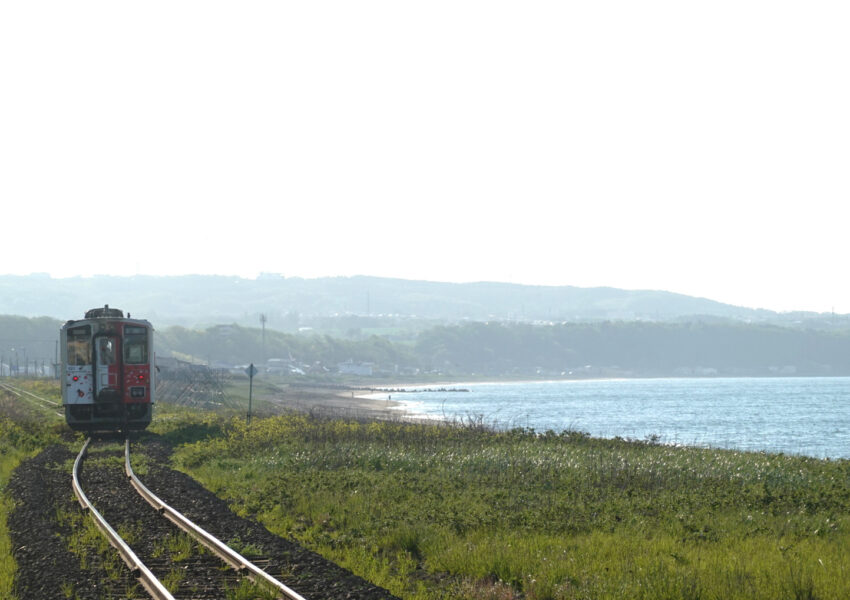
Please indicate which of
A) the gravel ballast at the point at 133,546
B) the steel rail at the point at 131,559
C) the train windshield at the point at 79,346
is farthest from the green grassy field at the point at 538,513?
the train windshield at the point at 79,346

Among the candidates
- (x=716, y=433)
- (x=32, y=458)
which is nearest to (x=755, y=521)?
(x=32, y=458)

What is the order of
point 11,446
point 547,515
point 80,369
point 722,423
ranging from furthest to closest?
point 722,423 → point 80,369 → point 11,446 → point 547,515

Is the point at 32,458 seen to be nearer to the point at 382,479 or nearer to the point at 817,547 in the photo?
the point at 382,479

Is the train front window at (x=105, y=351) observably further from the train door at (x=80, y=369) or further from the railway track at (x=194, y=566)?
the railway track at (x=194, y=566)

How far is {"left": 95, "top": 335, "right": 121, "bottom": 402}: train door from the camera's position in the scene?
29.2 m

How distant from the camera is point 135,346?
1172 inches

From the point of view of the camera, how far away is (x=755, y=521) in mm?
14125

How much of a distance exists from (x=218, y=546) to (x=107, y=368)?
18857 mm

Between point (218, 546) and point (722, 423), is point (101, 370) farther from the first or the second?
point (722, 423)

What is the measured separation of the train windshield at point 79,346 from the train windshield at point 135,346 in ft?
3.74

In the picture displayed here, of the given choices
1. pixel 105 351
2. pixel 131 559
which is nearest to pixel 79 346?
pixel 105 351

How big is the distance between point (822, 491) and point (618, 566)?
8.70 meters

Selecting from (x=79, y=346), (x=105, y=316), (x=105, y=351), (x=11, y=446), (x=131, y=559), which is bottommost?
(x=11, y=446)

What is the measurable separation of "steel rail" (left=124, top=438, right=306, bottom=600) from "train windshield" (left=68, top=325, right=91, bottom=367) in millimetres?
12834
